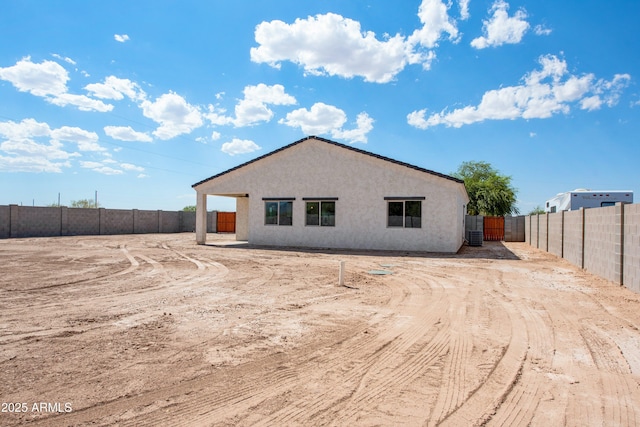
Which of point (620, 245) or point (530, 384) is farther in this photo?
point (620, 245)

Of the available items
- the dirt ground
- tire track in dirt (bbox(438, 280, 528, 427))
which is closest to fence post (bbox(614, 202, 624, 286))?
the dirt ground

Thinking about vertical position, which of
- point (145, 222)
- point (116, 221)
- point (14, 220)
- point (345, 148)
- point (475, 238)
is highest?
point (345, 148)

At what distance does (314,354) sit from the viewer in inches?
187

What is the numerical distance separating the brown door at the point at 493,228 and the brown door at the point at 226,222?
907 inches

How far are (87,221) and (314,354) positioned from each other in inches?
1248

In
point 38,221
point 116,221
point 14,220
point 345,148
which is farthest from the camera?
point 116,221

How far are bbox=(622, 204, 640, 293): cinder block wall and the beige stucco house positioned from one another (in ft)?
28.5

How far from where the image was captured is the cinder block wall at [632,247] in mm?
8836

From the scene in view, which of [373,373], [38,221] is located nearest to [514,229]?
[373,373]

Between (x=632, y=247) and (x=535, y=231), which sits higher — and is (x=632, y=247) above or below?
above

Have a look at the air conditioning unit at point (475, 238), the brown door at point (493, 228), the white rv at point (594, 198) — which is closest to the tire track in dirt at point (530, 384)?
the air conditioning unit at point (475, 238)

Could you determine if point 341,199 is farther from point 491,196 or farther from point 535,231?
point 491,196

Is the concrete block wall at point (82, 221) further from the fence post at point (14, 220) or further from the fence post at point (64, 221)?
the fence post at point (14, 220)

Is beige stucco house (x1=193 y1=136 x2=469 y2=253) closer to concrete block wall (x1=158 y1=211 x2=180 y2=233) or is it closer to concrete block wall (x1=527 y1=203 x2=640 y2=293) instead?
concrete block wall (x1=527 y1=203 x2=640 y2=293)
